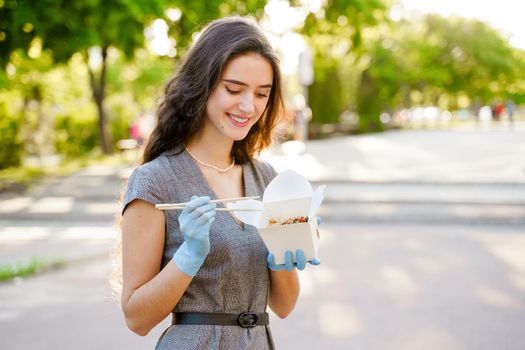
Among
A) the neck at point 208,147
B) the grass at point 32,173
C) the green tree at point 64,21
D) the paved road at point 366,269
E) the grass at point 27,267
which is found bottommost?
the paved road at point 366,269

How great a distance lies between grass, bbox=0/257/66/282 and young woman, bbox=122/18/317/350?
523cm

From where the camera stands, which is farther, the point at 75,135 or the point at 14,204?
the point at 75,135

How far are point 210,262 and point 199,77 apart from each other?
1.75ft

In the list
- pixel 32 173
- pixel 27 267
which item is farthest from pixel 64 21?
pixel 32 173

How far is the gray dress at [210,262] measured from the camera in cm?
171

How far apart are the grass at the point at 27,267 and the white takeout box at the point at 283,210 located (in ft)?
18.0

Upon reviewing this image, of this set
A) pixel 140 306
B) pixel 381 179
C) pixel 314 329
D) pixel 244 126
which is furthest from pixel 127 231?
pixel 381 179

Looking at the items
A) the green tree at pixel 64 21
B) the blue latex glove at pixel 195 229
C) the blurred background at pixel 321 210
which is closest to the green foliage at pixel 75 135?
the blurred background at pixel 321 210

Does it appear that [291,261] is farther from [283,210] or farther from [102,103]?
[102,103]

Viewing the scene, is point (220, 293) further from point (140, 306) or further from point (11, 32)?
point (11, 32)

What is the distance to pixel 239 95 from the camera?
182 centimetres

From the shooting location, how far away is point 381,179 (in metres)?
12.9

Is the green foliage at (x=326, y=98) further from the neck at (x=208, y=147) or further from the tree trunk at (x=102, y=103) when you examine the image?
the neck at (x=208, y=147)

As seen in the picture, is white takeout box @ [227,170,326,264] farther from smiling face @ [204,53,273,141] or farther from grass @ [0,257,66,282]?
grass @ [0,257,66,282]
